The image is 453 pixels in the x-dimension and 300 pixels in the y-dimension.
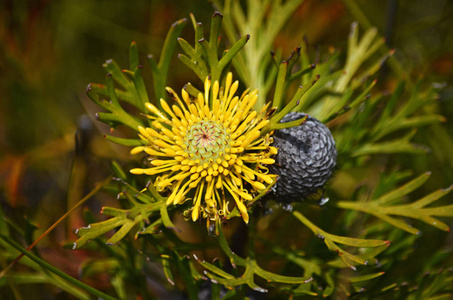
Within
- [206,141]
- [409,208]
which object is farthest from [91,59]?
[409,208]

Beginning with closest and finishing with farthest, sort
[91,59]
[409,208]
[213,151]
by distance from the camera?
[213,151], [409,208], [91,59]

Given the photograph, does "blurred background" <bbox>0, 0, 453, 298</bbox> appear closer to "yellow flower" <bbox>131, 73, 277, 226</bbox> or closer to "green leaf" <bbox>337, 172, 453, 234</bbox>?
"green leaf" <bbox>337, 172, 453, 234</bbox>

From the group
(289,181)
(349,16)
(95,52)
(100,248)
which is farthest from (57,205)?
(349,16)

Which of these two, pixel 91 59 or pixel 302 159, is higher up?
pixel 91 59

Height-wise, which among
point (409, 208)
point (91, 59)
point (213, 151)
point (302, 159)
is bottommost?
point (409, 208)

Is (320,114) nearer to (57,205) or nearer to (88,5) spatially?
(57,205)

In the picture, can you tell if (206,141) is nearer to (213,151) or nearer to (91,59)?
(213,151)

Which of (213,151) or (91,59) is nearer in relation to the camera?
(213,151)

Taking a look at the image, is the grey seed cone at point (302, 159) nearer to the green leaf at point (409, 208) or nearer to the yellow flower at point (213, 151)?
the yellow flower at point (213, 151)
